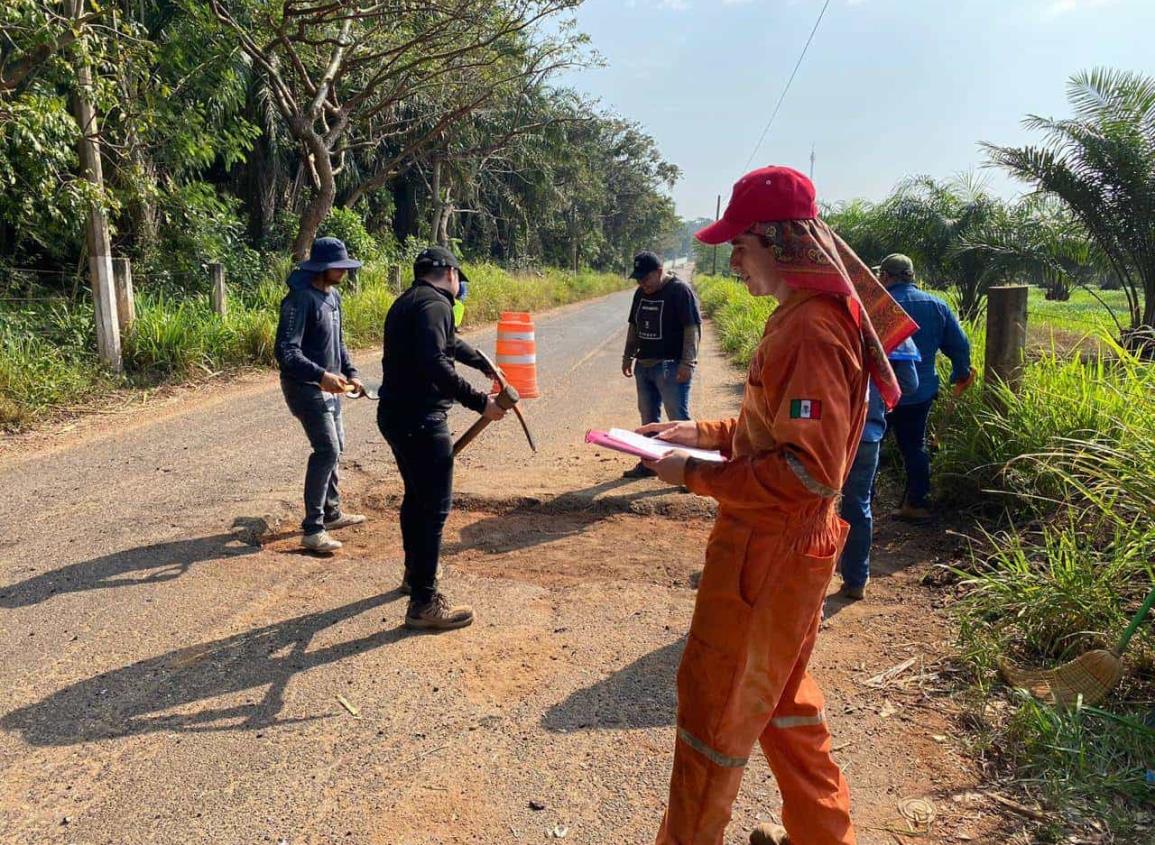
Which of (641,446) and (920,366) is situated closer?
(641,446)

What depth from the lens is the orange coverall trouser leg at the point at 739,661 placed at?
184 cm

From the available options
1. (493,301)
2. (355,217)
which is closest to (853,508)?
(355,217)

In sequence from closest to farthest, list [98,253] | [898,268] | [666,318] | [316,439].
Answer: [316,439] → [898,268] → [666,318] → [98,253]

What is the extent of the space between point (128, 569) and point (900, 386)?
14.5 ft

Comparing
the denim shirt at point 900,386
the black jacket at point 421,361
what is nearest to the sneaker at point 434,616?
the black jacket at point 421,361

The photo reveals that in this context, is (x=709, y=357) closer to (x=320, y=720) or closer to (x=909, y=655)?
(x=909, y=655)

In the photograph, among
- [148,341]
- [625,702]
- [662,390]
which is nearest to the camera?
[625,702]

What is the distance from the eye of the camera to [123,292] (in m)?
9.52

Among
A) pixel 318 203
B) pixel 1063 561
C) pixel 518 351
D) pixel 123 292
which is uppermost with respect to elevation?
pixel 318 203

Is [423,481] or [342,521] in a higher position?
[423,481]

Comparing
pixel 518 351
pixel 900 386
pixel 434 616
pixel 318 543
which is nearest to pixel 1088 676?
pixel 900 386

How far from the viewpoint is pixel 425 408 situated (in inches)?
141

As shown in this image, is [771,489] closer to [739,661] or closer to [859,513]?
[739,661]

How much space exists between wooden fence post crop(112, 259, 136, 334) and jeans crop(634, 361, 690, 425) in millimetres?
6964
